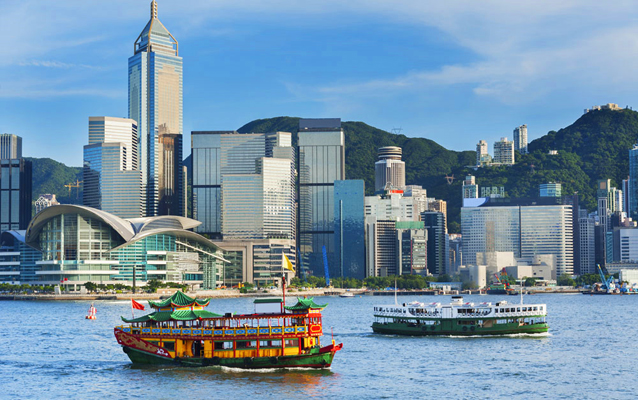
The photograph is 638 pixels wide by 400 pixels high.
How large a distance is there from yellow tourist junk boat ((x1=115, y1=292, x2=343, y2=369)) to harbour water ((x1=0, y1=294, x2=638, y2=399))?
93 cm

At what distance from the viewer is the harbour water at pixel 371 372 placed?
54250mm

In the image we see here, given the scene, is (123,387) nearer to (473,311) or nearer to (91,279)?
(473,311)

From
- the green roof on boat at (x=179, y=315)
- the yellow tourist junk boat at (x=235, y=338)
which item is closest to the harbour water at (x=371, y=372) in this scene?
the yellow tourist junk boat at (x=235, y=338)

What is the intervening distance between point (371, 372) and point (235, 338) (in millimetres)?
10173

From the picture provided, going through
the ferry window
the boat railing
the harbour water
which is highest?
the boat railing

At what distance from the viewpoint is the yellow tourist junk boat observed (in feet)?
196

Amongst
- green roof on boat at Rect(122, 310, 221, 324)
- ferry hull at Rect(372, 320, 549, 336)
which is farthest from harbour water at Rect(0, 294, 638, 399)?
green roof on boat at Rect(122, 310, 221, 324)

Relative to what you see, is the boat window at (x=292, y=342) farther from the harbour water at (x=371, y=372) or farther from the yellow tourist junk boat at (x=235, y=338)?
the harbour water at (x=371, y=372)

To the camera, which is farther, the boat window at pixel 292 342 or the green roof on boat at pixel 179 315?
the green roof on boat at pixel 179 315

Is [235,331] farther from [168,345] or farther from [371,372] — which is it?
[371,372]

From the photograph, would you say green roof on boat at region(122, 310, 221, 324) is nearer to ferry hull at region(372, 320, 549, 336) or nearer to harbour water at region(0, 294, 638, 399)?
harbour water at region(0, 294, 638, 399)

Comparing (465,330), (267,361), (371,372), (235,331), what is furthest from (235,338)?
(465,330)

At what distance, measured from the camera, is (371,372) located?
2454 inches

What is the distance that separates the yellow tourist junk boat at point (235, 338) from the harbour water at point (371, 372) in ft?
3.04
